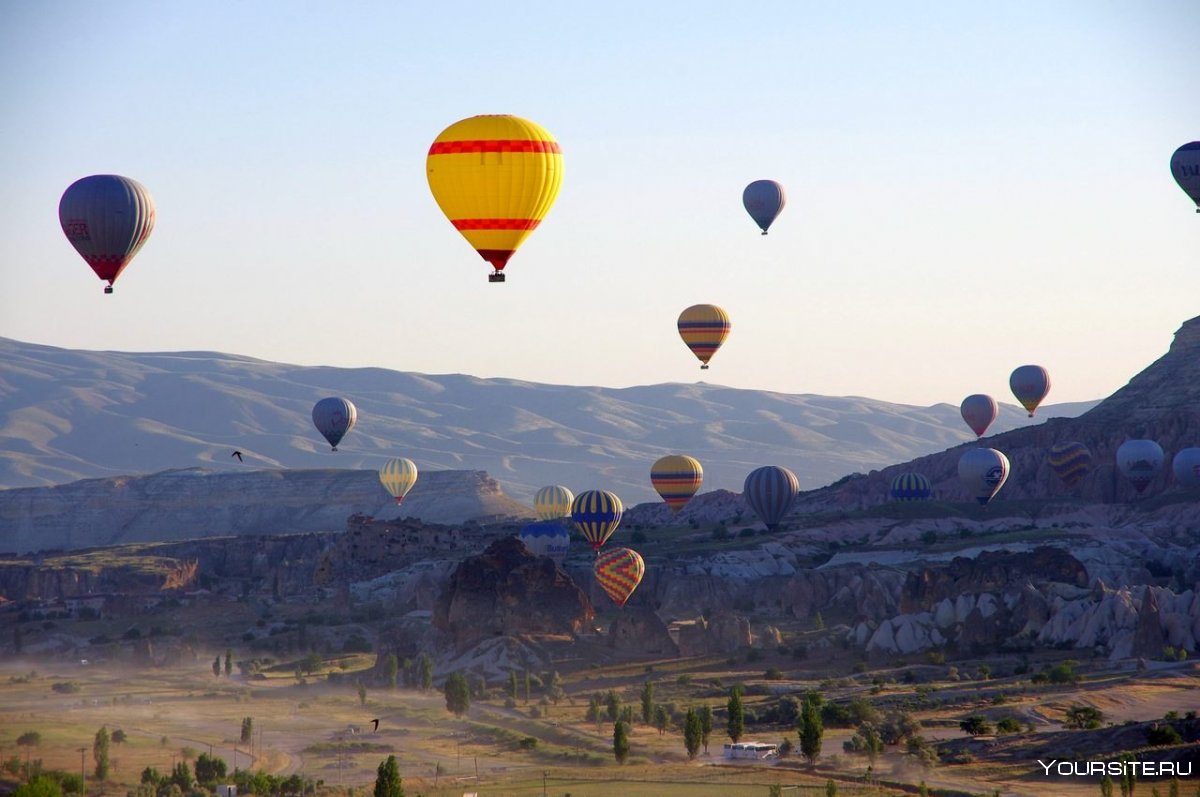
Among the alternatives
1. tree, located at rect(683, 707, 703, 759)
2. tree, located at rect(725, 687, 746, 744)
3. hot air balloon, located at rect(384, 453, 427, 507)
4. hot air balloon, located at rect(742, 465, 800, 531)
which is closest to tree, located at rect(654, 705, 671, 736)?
tree, located at rect(725, 687, 746, 744)

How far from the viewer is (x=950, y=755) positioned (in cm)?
7194

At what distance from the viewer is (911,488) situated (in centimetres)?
18712

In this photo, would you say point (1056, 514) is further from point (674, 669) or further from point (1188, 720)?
point (1188, 720)

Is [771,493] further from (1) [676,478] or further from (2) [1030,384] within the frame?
(2) [1030,384]

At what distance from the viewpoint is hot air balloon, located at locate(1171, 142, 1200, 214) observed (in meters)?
134

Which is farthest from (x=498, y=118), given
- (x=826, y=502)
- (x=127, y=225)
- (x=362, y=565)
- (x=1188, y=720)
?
(x=826, y=502)

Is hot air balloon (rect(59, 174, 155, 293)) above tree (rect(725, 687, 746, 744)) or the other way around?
above

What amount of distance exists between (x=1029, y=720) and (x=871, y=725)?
6979 millimetres

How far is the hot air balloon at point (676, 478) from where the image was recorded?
15888 centimetres

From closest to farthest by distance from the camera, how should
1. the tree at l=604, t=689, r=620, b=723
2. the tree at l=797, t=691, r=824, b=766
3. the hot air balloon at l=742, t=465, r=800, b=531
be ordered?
the tree at l=797, t=691, r=824, b=766 < the tree at l=604, t=689, r=620, b=723 < the hot air balloon at l=742, t=465, r=800, b=531

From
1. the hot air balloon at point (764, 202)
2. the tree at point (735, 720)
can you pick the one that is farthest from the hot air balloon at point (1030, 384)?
the tree at point (735, 720)

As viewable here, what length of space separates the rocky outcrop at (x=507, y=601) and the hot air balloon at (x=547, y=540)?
2652 centimetres

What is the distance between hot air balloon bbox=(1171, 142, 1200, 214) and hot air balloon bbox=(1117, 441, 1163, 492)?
4301 centimetres

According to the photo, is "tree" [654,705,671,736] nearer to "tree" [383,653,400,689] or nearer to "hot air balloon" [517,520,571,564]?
"tree" [383,653,400,689]
